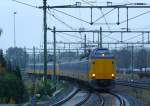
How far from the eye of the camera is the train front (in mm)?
43312

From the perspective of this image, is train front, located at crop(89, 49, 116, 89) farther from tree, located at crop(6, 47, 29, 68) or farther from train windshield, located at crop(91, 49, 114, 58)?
tree, located at crop(6, 47, 29, 68)

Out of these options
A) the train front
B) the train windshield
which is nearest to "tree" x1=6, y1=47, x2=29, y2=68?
the train windshield

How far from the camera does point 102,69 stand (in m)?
43.5

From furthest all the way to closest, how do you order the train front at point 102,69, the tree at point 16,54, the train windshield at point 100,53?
the tree at point 16,54 < the train windshield at point 100,53 < the train front at point 102,69

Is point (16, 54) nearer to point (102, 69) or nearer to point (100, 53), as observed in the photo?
point (100, 53)

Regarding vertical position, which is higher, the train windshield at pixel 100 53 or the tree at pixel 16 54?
the train windshield at pixel 100 53

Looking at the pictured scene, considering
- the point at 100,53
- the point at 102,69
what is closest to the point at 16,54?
the point at 100,53

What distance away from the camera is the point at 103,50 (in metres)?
44.0

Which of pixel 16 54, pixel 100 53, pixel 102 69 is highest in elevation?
pixel 100 53

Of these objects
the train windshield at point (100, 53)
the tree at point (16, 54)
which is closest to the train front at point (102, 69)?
the train windshield at point (100, 53)

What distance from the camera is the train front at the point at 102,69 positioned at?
43.3 m

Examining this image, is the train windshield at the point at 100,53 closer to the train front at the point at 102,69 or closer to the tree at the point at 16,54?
the train front at the point at 102,69

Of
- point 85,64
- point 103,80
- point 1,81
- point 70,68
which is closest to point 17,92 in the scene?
point 1,81

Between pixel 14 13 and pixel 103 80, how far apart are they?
74.8ft
